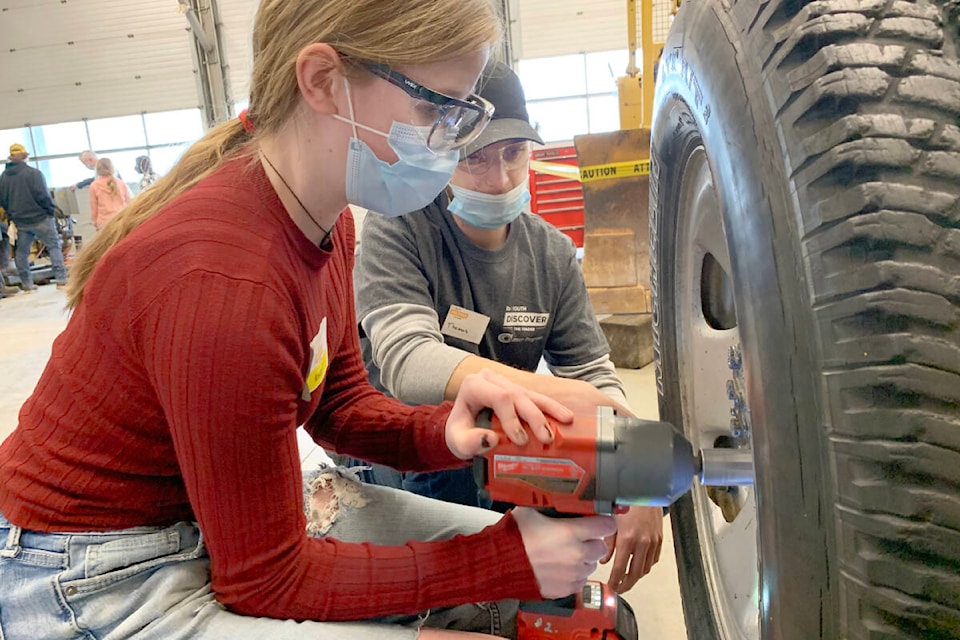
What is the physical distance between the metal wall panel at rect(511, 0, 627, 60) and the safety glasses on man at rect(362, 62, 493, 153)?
10.6 m

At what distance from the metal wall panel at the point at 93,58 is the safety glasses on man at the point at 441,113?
39.3ft

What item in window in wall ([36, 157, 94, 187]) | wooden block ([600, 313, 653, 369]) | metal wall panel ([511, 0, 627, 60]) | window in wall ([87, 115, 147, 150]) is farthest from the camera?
window in wall ([36, 157, 94, 187])

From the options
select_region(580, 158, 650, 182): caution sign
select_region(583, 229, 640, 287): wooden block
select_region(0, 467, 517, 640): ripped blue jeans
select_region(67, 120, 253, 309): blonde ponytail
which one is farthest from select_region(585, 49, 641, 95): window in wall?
select_region(0, 467, 517, 640): ripped blue jeans

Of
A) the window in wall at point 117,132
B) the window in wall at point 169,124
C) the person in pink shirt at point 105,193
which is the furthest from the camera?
the window in wall at point 117,132

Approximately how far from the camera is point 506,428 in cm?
90

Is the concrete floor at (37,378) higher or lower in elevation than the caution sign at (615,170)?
lower

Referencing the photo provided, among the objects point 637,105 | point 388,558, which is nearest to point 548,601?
point 388,558

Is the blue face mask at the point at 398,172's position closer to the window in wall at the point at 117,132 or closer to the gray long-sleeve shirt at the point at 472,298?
the gray long-sleeve shirt at the point at 472,298

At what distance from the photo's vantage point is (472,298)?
1663 millimetres

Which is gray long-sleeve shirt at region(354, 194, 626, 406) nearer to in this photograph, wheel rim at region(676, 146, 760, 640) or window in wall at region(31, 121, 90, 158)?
wheel rim at region(676, 146, 760, 640)

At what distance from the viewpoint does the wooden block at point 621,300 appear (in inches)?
152

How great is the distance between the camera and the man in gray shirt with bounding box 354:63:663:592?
1424 mm

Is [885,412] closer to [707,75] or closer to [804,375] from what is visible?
[804,375]

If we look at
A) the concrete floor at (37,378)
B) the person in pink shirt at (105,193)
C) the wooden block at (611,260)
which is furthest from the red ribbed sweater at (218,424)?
the person in pink shirt at (105,193)
